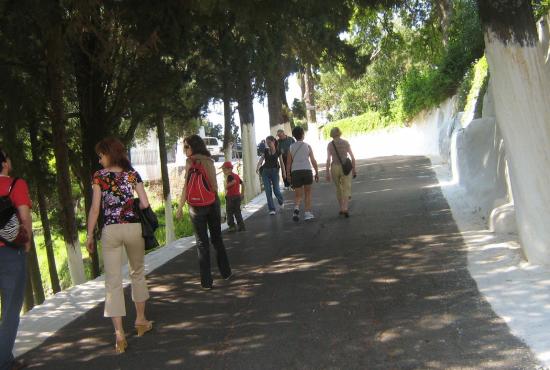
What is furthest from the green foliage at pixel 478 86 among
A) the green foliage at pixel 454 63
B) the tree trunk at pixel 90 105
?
the tree trunk at pixel 90 105

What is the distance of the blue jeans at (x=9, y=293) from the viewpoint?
4797mm

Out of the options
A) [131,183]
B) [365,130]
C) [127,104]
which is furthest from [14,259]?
[365,130]

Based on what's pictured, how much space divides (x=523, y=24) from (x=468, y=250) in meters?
2.72

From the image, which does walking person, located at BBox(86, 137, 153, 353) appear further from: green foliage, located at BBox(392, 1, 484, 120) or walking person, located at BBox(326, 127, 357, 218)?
green foliage, located at BBox(392, 1, 484, 120)

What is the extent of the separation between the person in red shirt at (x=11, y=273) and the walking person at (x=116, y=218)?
23.4 inches

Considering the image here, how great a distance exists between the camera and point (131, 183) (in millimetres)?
5434

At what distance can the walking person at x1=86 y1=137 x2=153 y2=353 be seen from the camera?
5.30 m

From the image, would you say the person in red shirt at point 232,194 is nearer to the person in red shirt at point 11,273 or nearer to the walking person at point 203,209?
the walking person at point 203,209

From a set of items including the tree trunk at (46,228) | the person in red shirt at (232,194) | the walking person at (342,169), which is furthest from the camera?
the tree trunk at (46,228)

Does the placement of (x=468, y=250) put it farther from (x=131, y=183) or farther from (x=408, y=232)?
(x=131, y=183)

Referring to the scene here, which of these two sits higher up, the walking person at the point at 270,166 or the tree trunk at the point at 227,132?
the tree trunk at the point at 227,132

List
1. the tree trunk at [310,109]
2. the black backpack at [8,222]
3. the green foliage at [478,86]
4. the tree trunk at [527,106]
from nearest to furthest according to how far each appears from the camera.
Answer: the black backpack at [8,222] < the tree trunk at [527,106] < the green foliage at [478,86] < the tree trunk at [310,109]

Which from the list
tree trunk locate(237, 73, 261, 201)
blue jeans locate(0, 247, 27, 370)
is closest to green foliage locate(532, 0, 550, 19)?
tree trunk locate(237, 73, 261, 201)

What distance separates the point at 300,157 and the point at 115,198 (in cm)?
640
